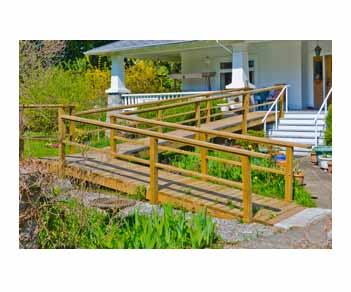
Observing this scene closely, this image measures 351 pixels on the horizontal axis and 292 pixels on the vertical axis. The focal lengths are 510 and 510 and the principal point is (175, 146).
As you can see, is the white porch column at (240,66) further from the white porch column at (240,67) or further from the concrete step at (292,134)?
the concrete step at (292,134)

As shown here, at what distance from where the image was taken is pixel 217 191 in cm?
600

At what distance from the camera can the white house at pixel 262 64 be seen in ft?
34.7

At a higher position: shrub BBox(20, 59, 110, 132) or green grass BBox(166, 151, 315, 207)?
shrub BBox(20, 59, 110, 132)

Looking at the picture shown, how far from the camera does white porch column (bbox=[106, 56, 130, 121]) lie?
40.5 ft

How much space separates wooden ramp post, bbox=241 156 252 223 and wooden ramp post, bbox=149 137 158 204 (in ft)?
3.77

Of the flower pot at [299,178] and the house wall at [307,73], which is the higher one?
the house wall at [307,73]

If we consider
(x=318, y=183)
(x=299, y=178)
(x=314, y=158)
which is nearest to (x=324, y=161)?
(x=314, y=158)

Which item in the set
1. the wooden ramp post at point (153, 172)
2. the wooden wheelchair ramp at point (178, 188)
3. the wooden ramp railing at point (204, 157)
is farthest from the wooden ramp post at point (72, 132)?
the wooden ramp post at point (153, 172)

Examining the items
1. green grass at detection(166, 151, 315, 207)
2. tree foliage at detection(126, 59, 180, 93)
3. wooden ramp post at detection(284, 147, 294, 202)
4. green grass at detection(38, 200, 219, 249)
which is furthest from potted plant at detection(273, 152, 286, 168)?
tree foliage at detection(126, 59, 180, 93)

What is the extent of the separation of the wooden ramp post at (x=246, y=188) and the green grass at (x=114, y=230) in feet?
1.98

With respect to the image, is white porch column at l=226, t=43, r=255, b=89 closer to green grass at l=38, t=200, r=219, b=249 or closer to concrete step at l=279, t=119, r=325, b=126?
concrete step at l=279, t=119, r=325, b=126

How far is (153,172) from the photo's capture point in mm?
5902
